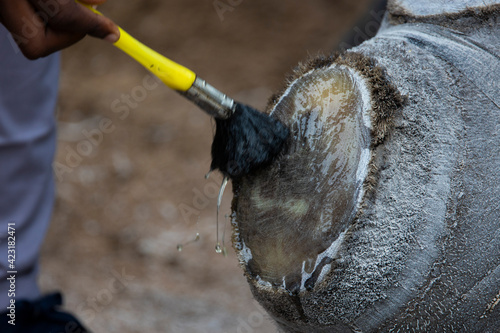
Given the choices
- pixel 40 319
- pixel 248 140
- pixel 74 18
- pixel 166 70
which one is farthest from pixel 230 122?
pixel 40 319

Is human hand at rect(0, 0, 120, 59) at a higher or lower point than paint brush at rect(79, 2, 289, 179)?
higher

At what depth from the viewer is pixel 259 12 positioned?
443 centimetres

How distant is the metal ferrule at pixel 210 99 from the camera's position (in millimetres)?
1145

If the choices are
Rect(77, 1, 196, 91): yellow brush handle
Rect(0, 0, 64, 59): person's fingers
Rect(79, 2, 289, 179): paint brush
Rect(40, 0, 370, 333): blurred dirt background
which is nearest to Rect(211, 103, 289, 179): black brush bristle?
Rect(79, 2, 289, 179): paint brush

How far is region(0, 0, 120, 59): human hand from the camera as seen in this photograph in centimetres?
112

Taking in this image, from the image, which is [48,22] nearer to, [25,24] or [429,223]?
[25,24]

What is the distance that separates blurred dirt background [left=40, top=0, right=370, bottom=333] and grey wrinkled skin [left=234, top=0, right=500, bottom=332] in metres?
1.52

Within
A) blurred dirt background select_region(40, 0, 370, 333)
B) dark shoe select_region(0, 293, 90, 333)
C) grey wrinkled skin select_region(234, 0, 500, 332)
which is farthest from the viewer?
blurred dirt background select_region(40, 0, 370, 333)

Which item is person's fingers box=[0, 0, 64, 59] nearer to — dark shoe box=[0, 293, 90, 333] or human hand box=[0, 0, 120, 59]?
human hand box=[0, 0, 120, 59]

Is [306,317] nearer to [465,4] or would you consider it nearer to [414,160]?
[414,160]

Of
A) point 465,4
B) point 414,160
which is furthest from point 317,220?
point 465,4

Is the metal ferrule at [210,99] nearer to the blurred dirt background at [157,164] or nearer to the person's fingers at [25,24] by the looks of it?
the person's fingers at [25,24]

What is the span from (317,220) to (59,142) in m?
3.24

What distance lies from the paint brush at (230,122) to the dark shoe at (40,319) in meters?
0.66
